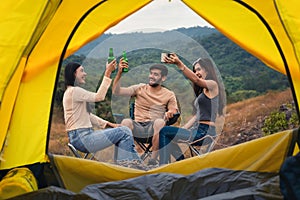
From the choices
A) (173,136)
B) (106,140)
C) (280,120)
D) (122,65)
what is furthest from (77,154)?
(280,120)

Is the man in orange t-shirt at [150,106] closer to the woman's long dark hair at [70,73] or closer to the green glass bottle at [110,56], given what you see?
the green glass bottle at [110,56]

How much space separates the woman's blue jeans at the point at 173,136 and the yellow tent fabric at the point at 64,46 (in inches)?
28.1

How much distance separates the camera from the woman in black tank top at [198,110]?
315 cm

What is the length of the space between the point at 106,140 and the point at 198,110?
2.13 feet

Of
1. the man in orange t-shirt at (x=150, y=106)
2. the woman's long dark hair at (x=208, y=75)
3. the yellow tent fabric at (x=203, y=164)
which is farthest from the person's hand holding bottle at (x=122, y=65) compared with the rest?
the yellow tent fabric at (x=203, y=164)

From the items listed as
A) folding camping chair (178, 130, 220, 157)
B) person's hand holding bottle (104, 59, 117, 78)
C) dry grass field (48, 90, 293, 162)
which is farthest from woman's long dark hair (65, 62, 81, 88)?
dry grass field (48, 90, 293, 162)

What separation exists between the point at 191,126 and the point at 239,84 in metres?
2.26

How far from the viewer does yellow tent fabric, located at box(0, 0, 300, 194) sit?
5.61 feet

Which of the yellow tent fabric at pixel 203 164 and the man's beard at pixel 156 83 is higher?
the man's beard at pixel 156 83

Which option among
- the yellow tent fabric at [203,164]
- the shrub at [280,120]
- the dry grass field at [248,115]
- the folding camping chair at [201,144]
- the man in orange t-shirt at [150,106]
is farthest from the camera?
the dry grass field at [248,115]

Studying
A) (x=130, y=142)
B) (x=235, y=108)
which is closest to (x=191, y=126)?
(x=130, y=142)

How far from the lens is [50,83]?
7.97ft

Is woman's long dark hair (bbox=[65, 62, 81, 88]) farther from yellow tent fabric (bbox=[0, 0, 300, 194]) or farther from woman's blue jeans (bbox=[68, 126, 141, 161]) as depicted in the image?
yellow tent fabric (bbox=[0, 0, 300, 194])

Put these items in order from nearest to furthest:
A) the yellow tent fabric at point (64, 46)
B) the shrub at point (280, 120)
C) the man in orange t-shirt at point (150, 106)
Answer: the yellow tent fabric at point (64, 46)
the man in orange t-shirt at point (150, 106)
the shrub at point (280, 120)
